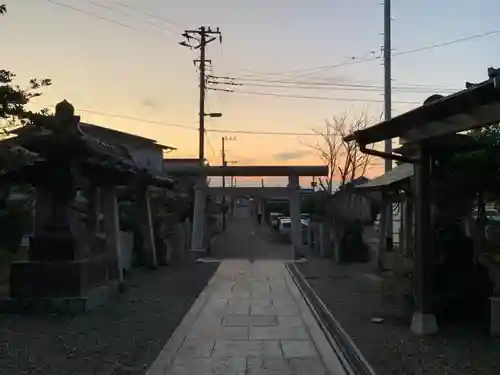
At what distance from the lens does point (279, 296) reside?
1349cm

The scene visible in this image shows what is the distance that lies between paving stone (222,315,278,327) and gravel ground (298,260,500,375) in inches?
38.8

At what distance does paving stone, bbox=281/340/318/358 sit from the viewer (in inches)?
311

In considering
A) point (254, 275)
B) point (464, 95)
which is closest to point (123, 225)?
point (254, 275)

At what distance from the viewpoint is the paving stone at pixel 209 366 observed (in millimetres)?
7062

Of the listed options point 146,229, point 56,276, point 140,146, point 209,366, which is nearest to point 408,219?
point 146,229

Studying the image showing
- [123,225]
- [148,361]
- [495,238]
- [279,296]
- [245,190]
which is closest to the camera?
[148,361]

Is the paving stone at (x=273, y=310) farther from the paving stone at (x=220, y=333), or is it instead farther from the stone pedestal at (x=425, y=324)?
the stone pedestal at (x=425, y=324)

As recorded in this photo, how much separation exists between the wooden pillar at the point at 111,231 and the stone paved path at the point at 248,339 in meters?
1.87

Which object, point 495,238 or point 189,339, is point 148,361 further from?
point 495,238

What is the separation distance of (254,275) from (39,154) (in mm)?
8317

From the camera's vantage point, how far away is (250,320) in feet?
34.5

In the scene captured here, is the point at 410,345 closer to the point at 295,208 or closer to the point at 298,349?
the point at 298,349

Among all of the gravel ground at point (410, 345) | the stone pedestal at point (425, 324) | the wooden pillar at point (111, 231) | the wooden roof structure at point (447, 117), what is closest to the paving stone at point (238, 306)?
the gravel ground at point (410, 345)

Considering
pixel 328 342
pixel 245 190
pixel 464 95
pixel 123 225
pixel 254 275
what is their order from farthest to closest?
1. pixel 245 190
2. pixel 123 225
3. pixel 254 275
4. pixel 328 342
5. pixel 464 95
